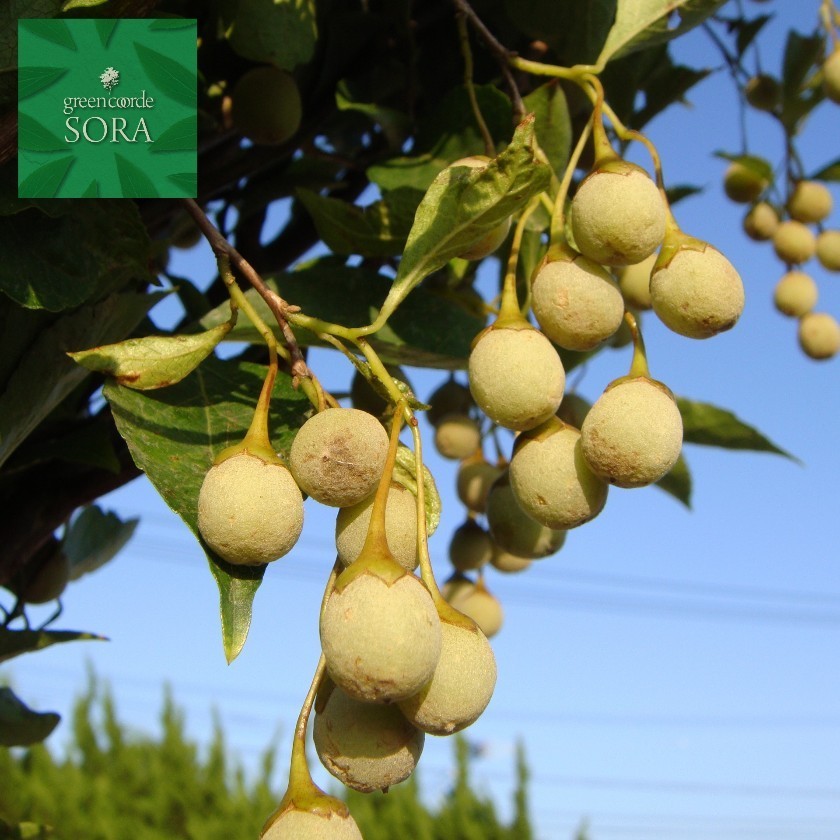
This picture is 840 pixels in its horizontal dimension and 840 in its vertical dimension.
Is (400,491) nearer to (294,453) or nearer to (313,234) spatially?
(294,453)

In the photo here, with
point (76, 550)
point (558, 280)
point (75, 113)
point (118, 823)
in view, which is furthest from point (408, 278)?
point (118, 823)

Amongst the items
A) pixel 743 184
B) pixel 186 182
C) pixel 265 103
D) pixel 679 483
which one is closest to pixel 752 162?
pixel 743 184

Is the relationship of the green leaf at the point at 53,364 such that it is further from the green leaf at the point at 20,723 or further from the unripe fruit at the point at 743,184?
the unripe fruit at the point at 743,184

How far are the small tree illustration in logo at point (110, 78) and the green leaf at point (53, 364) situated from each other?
0.13m

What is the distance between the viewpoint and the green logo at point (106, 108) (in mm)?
563

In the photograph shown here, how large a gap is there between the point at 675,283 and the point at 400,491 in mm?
182

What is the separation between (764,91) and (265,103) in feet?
2.10

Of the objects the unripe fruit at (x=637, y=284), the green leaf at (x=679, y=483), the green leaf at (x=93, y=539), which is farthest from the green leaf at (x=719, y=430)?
the green leaf at (x=93, y=539)

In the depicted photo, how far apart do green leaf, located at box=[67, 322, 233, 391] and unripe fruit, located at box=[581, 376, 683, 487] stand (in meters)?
0.19

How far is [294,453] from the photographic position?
1.61ft

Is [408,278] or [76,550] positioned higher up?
[408,278]

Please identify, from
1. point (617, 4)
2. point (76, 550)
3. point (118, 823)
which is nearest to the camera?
point (617, 4)

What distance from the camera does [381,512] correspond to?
48cm

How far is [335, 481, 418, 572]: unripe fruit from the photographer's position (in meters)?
0.50
